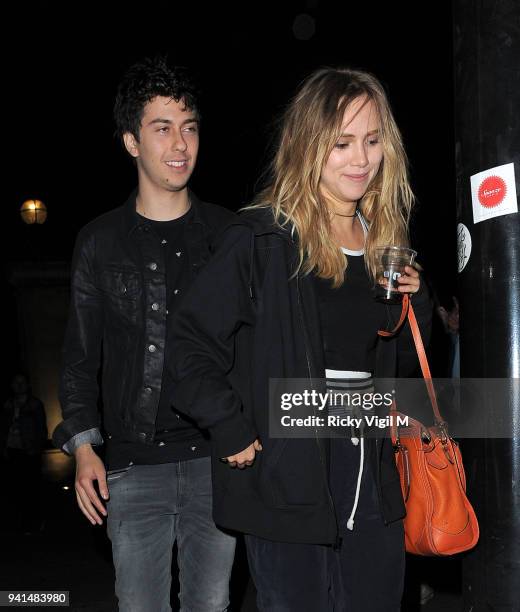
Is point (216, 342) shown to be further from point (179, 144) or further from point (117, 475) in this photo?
point (179, 144)

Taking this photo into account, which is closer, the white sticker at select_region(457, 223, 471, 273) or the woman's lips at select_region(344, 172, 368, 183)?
the woman's lips at select_region(344, 172, 368, 183)

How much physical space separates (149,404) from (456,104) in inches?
60.8

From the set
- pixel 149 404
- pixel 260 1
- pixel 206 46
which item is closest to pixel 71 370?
pixel 149 404

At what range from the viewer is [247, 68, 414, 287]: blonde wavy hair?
2.72m

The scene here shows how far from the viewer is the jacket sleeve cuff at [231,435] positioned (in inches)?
99.0

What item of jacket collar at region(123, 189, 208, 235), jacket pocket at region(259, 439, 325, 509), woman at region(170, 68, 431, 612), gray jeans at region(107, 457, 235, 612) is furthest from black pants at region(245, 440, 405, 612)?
jacket collar at region(123, 189, 208, 235)

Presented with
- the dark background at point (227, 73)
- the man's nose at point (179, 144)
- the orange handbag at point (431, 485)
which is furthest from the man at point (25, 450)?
the orange handbag at point (431, 485)

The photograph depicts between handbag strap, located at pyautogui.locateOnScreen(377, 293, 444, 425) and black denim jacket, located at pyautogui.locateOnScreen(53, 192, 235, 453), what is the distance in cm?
83

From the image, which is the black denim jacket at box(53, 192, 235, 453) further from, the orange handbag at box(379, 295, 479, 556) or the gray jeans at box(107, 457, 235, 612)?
the orange handbag at box(379, 295, 479, 556)

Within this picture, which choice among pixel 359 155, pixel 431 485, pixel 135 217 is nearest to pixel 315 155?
pixel 359 155

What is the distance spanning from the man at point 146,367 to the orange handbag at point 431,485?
2.41 ft

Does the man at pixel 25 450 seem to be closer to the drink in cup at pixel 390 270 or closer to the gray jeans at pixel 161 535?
the gray jeans at pixel 161 535

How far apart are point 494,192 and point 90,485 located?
176cm

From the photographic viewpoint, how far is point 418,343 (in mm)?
2924
